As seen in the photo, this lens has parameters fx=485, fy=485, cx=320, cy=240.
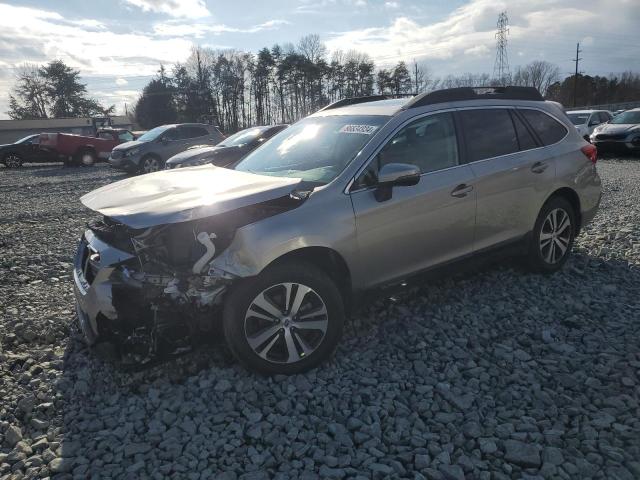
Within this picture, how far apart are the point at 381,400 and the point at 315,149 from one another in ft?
6.93

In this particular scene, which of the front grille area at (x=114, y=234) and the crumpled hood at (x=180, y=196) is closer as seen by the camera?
the crumpled hood at (x=180, y=196)

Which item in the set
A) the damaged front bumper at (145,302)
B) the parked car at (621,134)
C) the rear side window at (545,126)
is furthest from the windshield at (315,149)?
the parked car at (621,134)

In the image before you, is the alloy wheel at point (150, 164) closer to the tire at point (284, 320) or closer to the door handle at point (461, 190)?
the door handle at point (461, 190)

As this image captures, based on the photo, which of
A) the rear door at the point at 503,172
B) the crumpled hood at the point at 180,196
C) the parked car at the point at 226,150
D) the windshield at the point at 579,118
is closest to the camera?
the crumpled hood at the point at 180,196

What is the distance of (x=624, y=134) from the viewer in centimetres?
1689

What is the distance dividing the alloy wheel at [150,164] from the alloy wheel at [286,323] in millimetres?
14656

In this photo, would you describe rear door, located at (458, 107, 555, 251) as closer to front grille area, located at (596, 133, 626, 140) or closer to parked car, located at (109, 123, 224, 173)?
parked car, located at (109, 123, 224, 173)

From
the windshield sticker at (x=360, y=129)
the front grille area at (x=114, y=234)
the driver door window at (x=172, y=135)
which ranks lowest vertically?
the front grille area at (x=114, y=234)

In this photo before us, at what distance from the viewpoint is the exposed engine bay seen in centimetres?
305

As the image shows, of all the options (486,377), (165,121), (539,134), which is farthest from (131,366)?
(165,121)

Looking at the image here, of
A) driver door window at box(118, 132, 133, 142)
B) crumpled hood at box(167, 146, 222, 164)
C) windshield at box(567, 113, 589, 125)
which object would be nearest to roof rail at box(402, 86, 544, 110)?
crumpled hood at box(167, 146, 222, 164)

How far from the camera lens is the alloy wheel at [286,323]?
3.18 metres

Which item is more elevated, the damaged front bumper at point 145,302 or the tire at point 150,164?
the tire at point 150,164

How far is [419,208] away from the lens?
3.82 m
